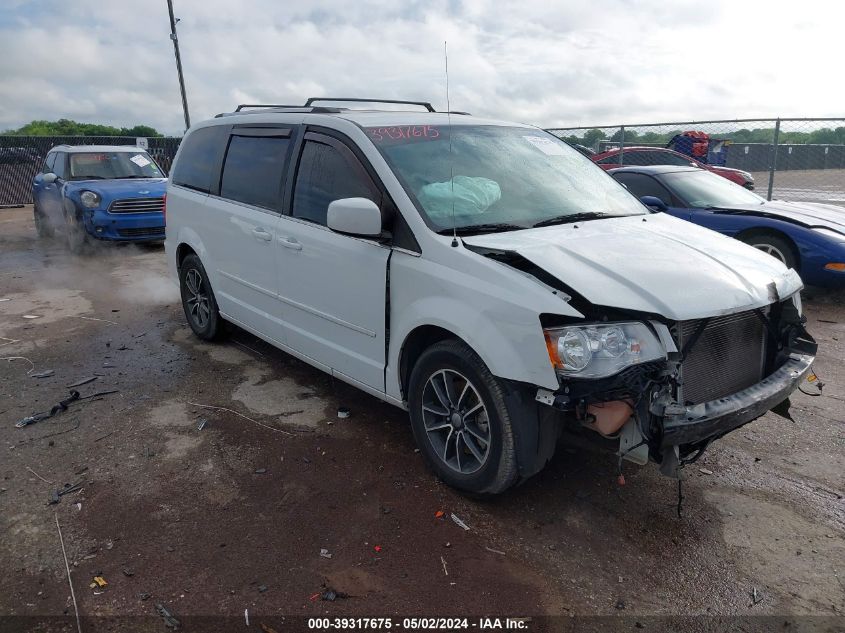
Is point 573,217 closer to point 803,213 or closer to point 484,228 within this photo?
point 484,228

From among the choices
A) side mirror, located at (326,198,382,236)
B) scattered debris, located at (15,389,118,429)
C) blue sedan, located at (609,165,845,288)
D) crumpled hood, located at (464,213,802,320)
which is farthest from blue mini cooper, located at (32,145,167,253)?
crumpled hood, located at (464,213,802,320)

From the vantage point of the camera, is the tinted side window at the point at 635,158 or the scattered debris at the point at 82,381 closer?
the scattered debris at the point at 82,381

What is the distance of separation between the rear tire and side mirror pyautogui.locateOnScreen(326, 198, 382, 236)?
208 inches

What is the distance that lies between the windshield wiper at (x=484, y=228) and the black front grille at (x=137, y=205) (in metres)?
9.30

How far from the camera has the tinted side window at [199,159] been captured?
17.4ft

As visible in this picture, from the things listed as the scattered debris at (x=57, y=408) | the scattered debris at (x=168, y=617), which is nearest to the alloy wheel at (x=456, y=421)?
the scattered debris at (x=168, y=617)

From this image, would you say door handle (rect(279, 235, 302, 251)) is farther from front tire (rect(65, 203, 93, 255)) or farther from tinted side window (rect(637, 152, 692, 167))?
tinted side window (rect(637, 152, 692, 167))

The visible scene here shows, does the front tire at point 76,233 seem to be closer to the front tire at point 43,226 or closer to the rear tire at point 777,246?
the front tire at point 43,226

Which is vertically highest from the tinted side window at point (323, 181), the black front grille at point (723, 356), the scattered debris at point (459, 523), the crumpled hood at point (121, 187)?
the tinted side window at point (323, 181)

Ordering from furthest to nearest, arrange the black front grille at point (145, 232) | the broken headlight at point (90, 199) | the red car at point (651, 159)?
A: the red car at point (651, 159), the black front grille at point (145, 232), the broken headlight at point (90, 199)

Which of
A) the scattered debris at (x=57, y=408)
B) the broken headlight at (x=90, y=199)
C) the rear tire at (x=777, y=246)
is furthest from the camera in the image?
the broken headlight at (x=90, y=199)

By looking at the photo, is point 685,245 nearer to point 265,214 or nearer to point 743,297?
point 743,297

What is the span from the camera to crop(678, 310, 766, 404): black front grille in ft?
9.41

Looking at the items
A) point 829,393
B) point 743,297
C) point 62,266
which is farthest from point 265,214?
point 62,266
